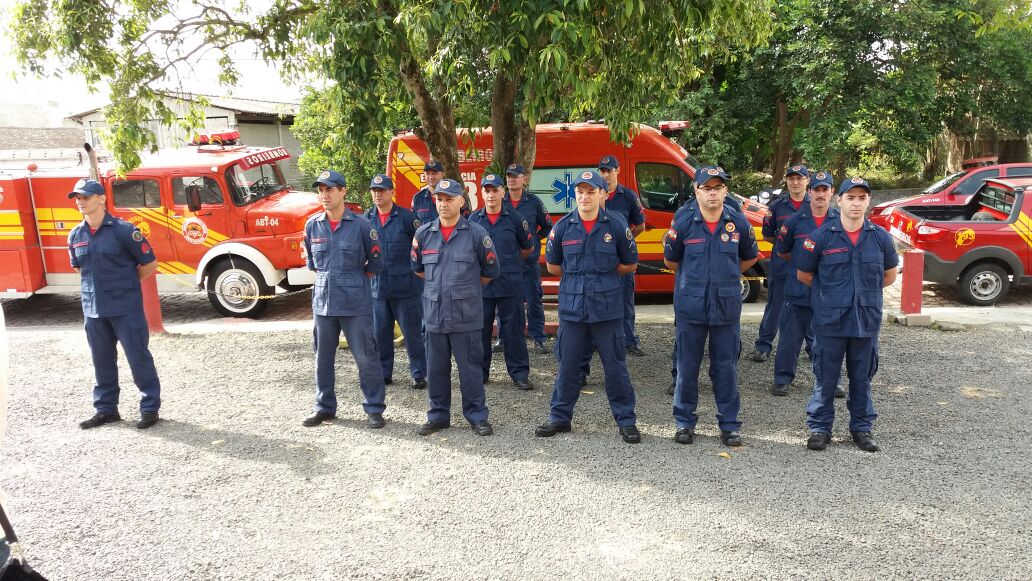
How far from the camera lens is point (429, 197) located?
23.7 ft

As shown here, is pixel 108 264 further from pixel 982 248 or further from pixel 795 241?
pixel 982 248

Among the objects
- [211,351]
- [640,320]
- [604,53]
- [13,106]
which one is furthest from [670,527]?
[13,106]

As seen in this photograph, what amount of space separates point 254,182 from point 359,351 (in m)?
5.77

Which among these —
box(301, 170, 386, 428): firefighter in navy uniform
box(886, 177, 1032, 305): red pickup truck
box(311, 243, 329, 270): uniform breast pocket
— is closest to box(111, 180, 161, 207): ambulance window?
box(301, 170, 386, 428): firefighter in navy uniform

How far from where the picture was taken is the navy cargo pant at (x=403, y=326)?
21.2 feet

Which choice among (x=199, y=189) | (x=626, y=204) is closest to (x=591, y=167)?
(x=626, y=204)

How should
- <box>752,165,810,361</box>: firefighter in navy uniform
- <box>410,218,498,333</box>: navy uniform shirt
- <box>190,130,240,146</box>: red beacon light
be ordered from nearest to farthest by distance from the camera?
<box>410,218,498,333</box>: navy uniform shirt < <box>752,165,810,361</box>: firefighter in navy uniform < <box>190,130,240,146</box>: red beacon light

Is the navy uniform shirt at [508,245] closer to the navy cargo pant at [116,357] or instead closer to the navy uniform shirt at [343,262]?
the navy uniform shirt at [343,262]

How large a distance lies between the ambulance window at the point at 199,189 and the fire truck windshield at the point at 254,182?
0.66 feet

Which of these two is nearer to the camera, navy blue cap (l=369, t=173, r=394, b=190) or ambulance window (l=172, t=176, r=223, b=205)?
navy blue cap (l=369, t=173, r=394, b=190)

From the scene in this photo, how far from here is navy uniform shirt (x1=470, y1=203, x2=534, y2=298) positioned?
6.37m

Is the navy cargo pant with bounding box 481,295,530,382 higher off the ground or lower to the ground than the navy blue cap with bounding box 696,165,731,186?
lower

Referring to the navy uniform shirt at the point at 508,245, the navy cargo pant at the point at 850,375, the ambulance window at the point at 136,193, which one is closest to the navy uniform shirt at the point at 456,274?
the navy uniform shirt at the point at 508,245

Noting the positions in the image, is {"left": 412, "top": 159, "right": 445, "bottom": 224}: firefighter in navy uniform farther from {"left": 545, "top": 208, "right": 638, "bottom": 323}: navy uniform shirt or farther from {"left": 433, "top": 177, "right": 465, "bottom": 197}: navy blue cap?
{"left": 545, "top": 208, "right": 638, "bottom": 323}: navy uniform shirt
